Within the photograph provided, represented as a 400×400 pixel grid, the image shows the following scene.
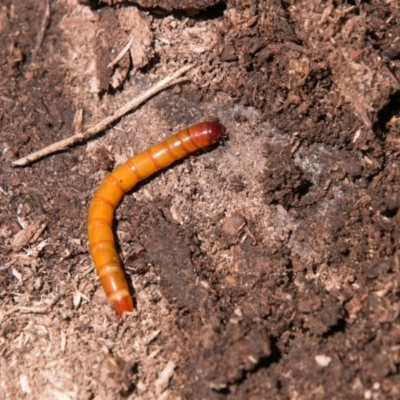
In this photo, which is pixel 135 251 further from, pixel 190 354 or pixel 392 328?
pixel 392 328

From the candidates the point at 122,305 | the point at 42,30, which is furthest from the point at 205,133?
the point at 42,30

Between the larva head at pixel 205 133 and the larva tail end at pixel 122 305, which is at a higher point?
the larva head at pixel 205 133

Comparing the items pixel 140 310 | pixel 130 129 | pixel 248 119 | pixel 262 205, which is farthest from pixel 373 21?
pixel 140 310

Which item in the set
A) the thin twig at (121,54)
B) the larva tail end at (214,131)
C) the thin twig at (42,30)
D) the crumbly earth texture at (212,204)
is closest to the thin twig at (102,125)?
the crumbly earth texture at (212,204)

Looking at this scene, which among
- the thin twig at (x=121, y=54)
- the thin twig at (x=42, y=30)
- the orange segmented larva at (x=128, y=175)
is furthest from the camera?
the thin twig at (x=42, y=30)

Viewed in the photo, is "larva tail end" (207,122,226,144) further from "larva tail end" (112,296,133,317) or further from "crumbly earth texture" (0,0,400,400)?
"larva tail end" (112,296,133,317)

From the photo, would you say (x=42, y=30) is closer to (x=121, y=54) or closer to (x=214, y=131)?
(x=121, y=54)

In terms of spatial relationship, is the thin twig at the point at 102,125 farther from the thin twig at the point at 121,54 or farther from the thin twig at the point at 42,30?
the thin twig at the point at 42,30
